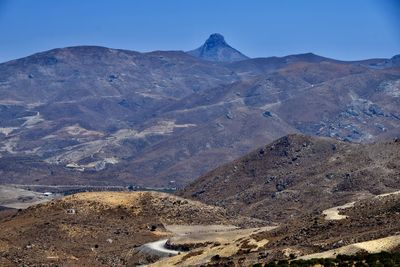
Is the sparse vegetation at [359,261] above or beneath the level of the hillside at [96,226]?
above

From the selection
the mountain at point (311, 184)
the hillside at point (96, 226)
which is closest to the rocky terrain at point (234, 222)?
the hillside at point (96, 226)

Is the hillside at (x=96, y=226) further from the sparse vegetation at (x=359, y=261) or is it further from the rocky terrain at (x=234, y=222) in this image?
the sparse vegetation at (x=359, y=261)

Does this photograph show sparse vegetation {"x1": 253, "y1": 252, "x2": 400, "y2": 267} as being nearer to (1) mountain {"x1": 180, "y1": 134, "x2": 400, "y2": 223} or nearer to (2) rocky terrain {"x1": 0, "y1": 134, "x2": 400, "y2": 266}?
(2) rocky terrain {"x1": 0, "y1": 134, "x2": 400, "y2": 266}

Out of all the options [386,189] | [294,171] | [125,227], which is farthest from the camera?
[294,171]

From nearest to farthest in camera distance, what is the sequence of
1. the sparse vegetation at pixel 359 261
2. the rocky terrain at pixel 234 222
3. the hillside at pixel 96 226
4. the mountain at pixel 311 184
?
the sparse vegetation at pixel 359 261, the rocky terrain at pixel 234 222, the hillside at pixel 96 226, the mountain at pixel 311 184

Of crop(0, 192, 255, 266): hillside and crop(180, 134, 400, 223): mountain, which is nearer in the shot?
crop(0, 192, 255, 266): hillside

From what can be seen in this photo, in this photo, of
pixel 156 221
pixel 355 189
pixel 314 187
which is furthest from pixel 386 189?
pixel 156 221

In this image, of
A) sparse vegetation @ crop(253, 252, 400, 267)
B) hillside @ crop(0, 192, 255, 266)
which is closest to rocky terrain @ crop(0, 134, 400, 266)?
hillside @ crop(0, 192, 255, 266)

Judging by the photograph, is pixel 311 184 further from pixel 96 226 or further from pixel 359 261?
pixel 359 261

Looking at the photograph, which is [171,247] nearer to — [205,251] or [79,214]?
[205,251]
